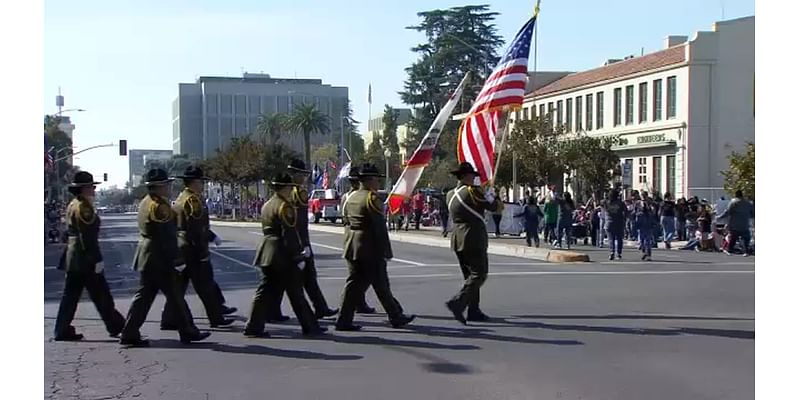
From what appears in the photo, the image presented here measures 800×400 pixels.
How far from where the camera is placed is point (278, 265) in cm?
1037

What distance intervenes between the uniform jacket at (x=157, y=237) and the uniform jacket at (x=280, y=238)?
39.7 inches

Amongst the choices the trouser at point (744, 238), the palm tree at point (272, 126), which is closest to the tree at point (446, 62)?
the palm tree at point (272, 126)

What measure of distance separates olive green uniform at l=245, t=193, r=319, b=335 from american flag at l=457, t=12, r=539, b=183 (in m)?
5.13

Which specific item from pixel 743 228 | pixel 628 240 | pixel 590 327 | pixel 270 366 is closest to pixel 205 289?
pixel 270 366

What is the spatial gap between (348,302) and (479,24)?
171 feet

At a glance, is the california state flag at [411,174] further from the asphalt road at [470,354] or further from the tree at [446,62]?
the tree at [446,62]

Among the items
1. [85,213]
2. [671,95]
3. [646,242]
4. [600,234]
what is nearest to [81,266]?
[85,213]

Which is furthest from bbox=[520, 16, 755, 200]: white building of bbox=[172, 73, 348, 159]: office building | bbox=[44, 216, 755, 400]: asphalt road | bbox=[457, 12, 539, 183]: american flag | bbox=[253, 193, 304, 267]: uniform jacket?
bbox=[172, 73, 348, 159]: office building

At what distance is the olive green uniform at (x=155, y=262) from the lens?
32.1 feet

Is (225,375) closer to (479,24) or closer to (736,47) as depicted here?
(736,47)

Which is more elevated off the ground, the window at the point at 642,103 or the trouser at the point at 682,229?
the window at the point at 642,103

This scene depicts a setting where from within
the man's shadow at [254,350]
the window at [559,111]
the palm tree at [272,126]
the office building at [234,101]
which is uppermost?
the office building at [234,101]

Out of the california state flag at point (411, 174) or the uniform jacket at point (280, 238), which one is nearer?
the uniform jacket at point (280, 238)

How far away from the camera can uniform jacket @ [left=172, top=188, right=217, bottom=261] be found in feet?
36.1
